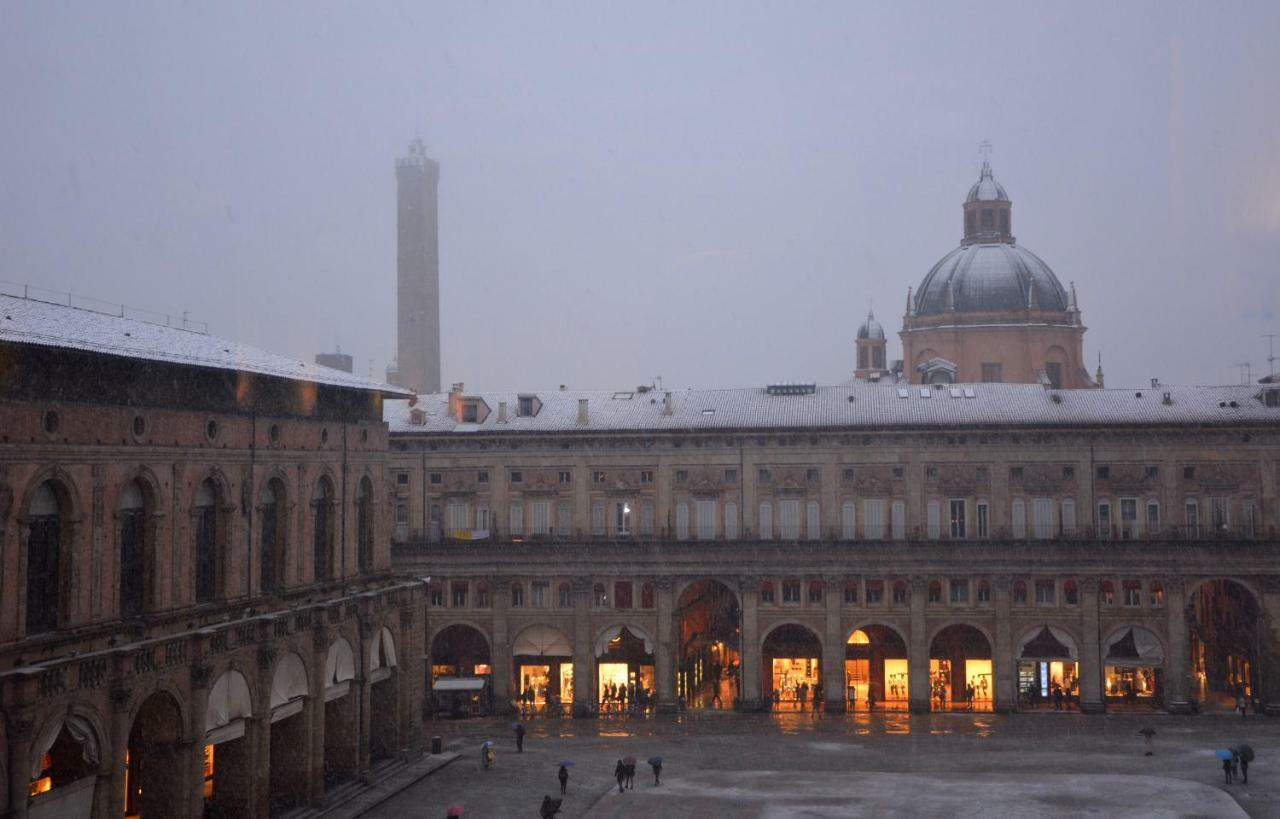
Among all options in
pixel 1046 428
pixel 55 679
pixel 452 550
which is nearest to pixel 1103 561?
pixel 1046 428

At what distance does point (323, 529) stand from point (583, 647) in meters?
23.3

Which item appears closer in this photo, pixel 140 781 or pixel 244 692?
pixel 140 781

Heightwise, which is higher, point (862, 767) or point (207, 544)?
point (207, 544)

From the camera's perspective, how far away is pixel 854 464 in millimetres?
69812

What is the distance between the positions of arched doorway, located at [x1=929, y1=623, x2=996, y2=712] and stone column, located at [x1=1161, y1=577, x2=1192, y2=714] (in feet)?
26.3

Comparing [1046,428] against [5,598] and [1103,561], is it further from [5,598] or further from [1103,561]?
[5,598]

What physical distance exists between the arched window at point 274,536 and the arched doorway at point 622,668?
89.6ft

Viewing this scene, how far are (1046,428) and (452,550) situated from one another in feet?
96.4

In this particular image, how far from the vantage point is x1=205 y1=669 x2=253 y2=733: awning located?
39.0 m

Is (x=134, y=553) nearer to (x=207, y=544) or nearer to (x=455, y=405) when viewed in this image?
(x=207, y=544)

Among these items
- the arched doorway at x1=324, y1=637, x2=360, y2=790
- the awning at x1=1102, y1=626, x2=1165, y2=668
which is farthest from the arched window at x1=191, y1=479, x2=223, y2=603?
the awning at x1=1102, y1=626, x2=1165, y2=668

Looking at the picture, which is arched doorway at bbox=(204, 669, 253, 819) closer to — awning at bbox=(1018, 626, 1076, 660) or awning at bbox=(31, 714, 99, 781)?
awning at bbox=(31, 714, 99, 781)

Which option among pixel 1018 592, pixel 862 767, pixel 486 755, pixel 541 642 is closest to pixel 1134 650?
pixel 1018 592

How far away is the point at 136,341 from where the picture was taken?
39656 millimetres
